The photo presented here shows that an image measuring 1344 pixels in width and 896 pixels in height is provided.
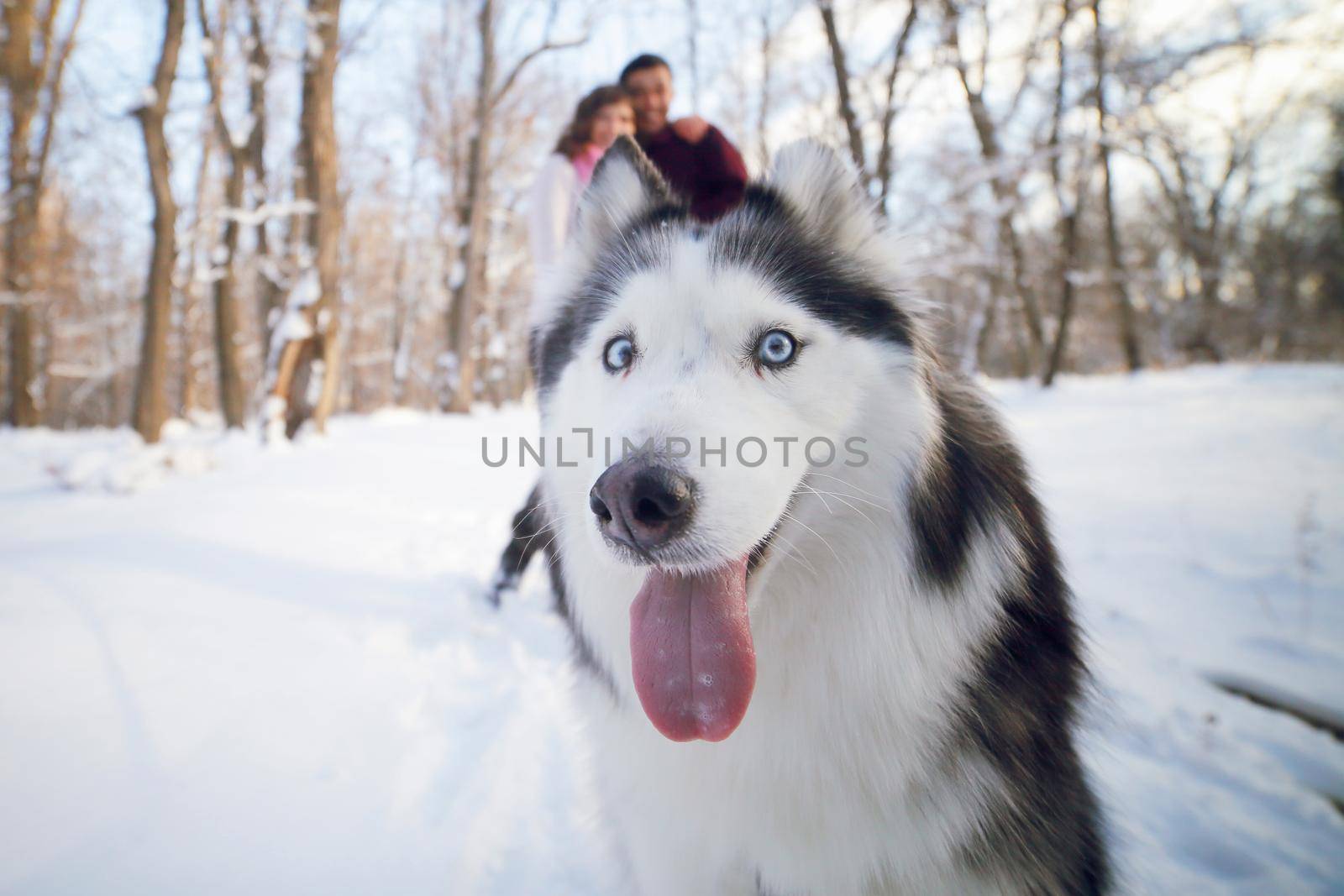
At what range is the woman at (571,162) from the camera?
8.50 ft

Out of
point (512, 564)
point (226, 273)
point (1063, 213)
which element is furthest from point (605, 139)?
point (1063, 213)

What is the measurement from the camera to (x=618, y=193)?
1697 millimetres

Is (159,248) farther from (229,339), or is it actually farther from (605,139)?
(605,139)

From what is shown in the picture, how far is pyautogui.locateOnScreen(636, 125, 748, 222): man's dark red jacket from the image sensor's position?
2283 millimetres

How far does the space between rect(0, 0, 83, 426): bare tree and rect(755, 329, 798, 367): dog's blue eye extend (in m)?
15.1

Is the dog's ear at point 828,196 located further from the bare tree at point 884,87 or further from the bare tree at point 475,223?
the bare tree at point 475,223

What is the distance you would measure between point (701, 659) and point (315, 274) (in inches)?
323

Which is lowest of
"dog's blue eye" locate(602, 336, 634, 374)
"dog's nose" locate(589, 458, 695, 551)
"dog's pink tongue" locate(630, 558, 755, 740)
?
"dog's pink tongue" locate(630, 558, 755, 740)

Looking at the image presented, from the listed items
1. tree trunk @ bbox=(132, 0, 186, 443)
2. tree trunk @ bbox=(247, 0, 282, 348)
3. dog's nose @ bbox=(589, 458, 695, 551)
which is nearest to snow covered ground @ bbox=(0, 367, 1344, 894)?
dog's nose @ bbox=(589, 458, 695, 551)

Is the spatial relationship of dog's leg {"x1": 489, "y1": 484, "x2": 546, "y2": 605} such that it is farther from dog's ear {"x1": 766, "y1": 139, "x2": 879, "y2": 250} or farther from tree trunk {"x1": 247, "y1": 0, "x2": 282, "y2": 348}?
tree trunk {"x1": 247, "y1": 0, "x2": 282, "y2": 348}

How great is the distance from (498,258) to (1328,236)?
24.8 metres

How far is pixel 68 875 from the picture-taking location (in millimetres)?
1431

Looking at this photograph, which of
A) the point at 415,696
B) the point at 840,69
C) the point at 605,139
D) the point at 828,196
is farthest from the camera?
the point at 840,69

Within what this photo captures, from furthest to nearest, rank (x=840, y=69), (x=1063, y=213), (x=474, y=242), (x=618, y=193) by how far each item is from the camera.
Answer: (x=474, y=242), (x=1063, y=213), (x=840, y=69), (x=618, y=193)
